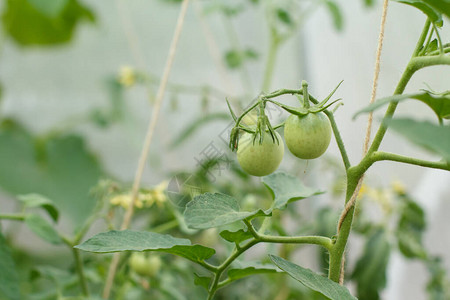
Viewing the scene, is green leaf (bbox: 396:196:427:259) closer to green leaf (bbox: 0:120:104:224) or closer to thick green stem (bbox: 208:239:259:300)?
thick green stem (bbox: 208:239:259:300)

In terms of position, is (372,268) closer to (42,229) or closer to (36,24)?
(42,229)

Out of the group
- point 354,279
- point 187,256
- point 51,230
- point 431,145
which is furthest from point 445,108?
point 354,279

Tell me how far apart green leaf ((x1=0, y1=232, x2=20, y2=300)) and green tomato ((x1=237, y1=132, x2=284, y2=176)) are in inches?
13.2

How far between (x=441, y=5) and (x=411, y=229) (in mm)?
986

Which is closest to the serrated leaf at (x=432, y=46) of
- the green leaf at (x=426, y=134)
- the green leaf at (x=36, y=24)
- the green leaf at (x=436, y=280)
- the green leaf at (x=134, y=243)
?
the green leaf at (x=426, y=134)

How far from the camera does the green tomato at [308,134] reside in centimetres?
35

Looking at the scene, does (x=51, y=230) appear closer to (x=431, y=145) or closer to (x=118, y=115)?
(x=431, y=145)

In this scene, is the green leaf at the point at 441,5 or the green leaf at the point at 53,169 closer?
the green leaf at the point at 441,5

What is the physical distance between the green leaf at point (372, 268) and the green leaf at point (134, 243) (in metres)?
0.73

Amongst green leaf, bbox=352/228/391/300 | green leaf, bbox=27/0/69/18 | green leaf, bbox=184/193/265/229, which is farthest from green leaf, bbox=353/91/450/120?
green leaf, bbox=27/0/69/18

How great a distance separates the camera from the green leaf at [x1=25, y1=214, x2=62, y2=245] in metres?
0.55

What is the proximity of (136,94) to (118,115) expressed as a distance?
0.21m

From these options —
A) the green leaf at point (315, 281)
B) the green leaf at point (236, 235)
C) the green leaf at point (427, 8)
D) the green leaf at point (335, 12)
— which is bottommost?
the green leaf at point (315, 281)

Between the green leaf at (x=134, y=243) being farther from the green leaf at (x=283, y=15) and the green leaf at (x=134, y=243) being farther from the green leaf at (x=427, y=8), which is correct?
the green leaf at (x=283, y=15)
